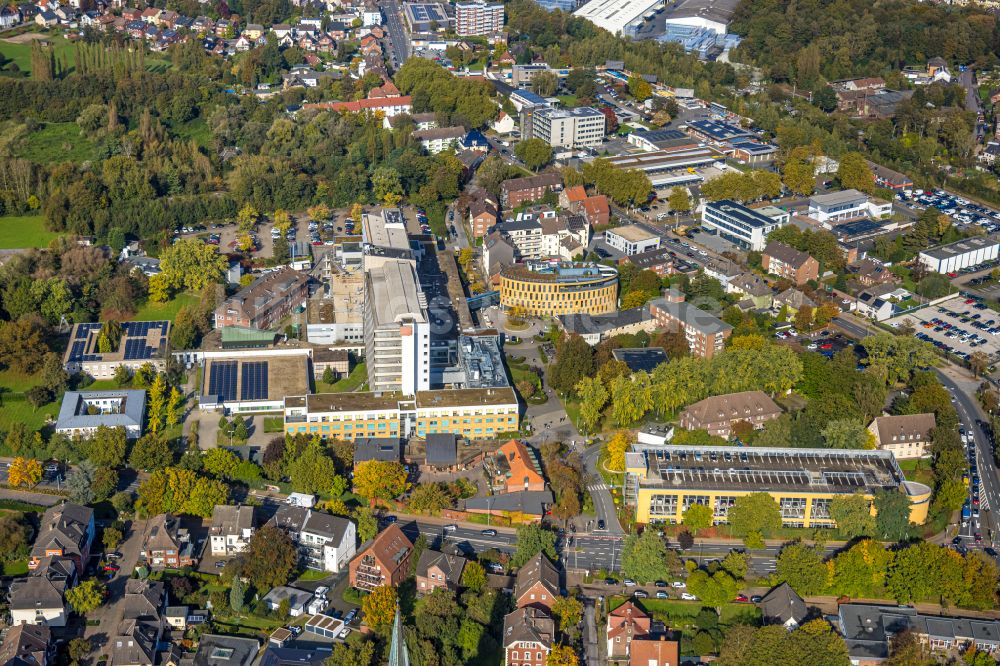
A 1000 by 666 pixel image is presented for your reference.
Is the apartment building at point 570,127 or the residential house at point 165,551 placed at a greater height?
the apartment building at point 570,127

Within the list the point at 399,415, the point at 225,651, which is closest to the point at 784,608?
the point at 399,415

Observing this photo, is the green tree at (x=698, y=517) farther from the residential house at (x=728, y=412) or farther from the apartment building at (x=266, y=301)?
the apartment building at (x=266, y=301)

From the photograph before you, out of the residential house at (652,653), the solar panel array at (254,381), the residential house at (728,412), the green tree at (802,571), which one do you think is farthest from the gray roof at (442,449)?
the green tree at (802,571)

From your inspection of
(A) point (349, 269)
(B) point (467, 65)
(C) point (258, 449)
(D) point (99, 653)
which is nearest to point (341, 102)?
(B) point (467, 65)

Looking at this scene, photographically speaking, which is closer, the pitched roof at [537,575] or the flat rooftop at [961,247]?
the pitched roof at [537,575]

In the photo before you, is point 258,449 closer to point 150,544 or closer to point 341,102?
point 150,544

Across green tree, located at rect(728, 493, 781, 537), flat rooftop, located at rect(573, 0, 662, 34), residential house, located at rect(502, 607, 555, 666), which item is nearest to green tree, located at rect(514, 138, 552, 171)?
flat rooftop, located at rect(573, 0, 662, 34)
